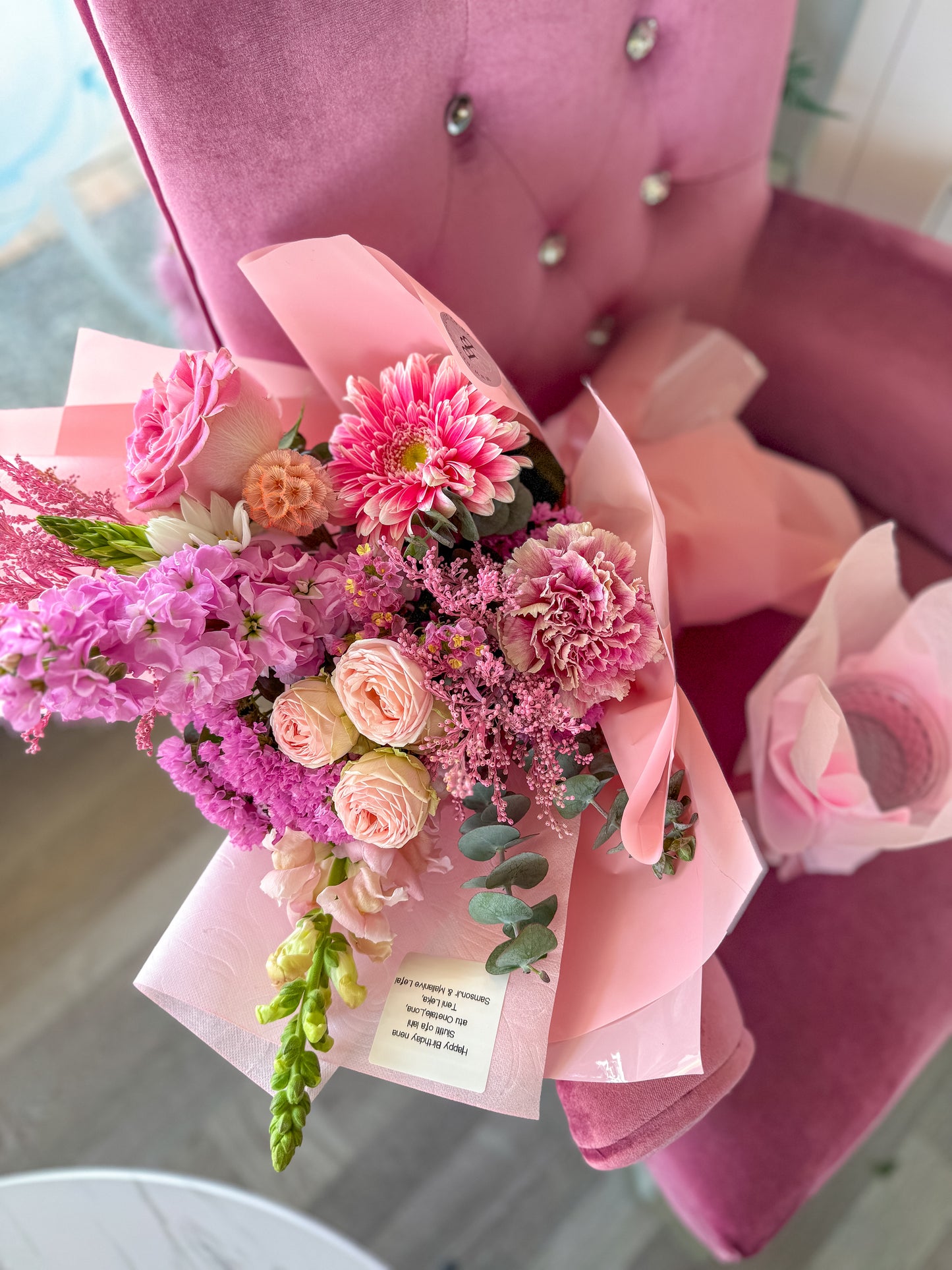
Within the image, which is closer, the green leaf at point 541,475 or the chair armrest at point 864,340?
the green leaf at point 541,475

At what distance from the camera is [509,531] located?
503mm

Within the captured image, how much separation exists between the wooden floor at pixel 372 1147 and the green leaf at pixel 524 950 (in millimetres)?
749

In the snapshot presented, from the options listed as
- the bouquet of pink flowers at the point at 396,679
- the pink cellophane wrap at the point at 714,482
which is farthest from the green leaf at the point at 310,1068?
the pink cellophane wrap at the point at 714,482

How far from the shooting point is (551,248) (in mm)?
718

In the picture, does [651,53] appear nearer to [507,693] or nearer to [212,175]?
[212,175]

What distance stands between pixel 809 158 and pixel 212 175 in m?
0.86

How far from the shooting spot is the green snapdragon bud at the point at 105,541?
42cm

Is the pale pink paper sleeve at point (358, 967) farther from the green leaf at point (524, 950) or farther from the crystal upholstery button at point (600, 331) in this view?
the crystal upholstery button at point (600, 331)

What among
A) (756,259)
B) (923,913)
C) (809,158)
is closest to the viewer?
(923,913)

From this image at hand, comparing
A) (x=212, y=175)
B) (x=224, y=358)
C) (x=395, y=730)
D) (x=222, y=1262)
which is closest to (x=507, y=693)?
(x=395, y=730)

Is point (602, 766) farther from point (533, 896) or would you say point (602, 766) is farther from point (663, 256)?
point (663, 256)

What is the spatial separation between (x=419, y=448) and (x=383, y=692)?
148mm

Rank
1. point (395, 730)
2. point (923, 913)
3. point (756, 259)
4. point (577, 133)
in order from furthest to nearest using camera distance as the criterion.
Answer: point (756, 259)
point (923, 913)
point (577, 133)
point (395, 730)

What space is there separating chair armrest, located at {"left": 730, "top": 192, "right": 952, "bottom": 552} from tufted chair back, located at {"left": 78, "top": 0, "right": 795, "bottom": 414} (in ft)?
0.19
